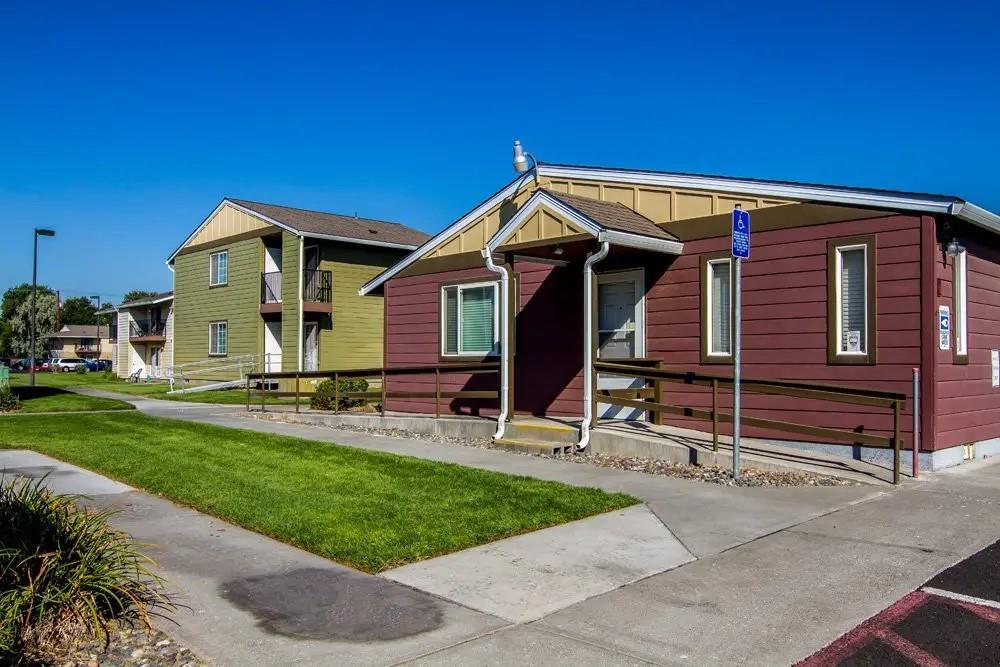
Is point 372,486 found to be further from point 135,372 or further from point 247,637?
point 135,372

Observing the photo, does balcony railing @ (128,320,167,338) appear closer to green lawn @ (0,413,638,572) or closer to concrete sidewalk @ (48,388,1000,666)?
green lawn @ (0,413,638,572)

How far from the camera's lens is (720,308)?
11.9m

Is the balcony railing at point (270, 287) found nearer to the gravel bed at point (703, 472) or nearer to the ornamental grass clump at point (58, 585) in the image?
the gravel bed at point (703, 472)

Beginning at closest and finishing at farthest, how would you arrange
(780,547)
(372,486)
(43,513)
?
(43,513) → (780,547) → (372,486)

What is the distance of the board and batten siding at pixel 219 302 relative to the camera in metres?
30.8

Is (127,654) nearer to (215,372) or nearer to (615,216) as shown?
(615,216)

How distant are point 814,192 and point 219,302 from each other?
88.3 ft

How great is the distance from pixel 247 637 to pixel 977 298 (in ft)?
34.4

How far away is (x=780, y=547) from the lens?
6.69 metres

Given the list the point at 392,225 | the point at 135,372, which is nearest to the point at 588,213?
the point at 392,225

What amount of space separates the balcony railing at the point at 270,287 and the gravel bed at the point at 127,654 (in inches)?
1036

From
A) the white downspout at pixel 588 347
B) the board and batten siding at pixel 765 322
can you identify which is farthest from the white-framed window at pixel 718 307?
the white downspout at pixel 588 347

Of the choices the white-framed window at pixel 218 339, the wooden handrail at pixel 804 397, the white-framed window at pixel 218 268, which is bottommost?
the wooden handrail at pixel 804 397

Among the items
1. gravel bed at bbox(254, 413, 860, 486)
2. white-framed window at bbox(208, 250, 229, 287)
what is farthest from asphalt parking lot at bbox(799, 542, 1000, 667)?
white-framed window at bbox(208, 250, 229, 287)
